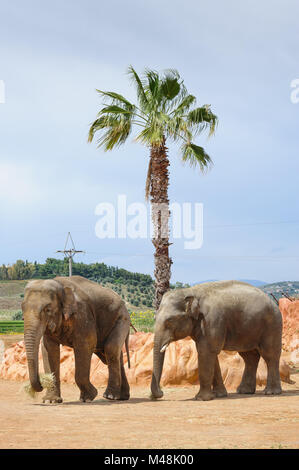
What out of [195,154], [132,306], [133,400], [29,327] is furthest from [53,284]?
[132,306]

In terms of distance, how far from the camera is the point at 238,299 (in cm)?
1209

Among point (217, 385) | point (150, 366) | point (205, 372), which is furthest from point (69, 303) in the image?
point (150, 366)

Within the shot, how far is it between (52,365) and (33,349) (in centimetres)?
122

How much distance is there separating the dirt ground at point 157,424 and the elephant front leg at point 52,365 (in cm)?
40

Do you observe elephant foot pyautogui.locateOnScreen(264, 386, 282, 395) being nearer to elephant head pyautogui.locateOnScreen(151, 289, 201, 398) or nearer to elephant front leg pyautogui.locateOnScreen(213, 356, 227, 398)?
elephant front leg pyautogui.locateOnScreen(213, 356, 227, 398)

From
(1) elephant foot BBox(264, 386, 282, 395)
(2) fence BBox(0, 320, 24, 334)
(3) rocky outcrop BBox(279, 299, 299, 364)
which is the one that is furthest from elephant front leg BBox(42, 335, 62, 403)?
(2) fence BBox(0, 320, 24, 334)

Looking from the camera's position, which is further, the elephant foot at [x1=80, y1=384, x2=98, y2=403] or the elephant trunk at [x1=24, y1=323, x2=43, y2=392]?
the elephant foot at [x1=80, y1=384, x2=98, y2=403]

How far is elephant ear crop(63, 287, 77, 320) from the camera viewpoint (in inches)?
426

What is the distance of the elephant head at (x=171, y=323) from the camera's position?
1134 cm

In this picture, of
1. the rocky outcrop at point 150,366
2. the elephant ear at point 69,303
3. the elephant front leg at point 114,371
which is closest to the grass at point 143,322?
the rocky outcrop at point 150,366

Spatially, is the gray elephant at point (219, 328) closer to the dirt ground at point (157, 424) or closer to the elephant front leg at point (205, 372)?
the elephant front leg at point (205, 372)

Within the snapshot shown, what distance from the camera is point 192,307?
11484 mm

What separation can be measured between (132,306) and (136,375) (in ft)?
183

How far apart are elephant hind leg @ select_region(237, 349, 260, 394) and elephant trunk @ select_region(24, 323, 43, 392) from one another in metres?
4.13
